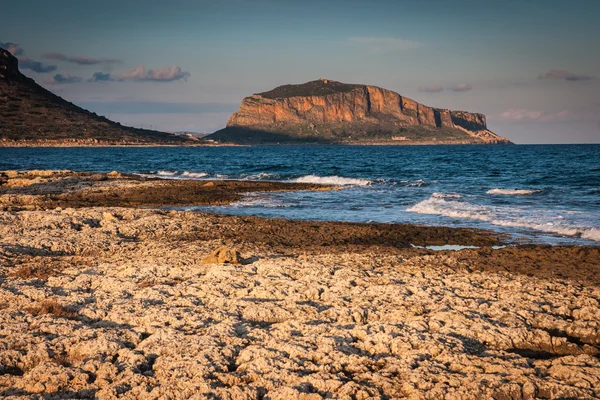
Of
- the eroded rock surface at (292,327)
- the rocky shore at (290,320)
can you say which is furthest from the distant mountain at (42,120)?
the eroded rock surface at (292,327)

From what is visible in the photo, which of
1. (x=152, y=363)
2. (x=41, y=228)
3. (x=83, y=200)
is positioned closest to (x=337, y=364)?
(x=152, y=363)

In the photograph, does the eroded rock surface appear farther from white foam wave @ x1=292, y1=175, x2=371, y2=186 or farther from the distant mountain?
Result: the distant mountain

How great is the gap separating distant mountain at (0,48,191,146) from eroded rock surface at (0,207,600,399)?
149452mm

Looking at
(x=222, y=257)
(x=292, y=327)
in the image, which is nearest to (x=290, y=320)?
(x=292, y=327)

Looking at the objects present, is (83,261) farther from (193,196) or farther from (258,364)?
(193,196)

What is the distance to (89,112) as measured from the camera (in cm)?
19575

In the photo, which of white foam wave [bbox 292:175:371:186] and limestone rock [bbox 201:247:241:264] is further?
white foam wave [bbox 292:175:371:186]

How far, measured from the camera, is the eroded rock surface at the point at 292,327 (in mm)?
5734

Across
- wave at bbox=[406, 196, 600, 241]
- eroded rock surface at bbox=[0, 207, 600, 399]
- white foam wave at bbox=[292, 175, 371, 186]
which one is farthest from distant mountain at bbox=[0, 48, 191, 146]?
eroded rock surface at bbox=[0, 207, 600, 399]

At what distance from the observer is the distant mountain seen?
155 metres

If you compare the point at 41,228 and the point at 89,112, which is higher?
the point at 89,112

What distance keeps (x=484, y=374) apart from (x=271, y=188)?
26.8 meters

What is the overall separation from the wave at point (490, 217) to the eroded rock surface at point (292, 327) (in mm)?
5055

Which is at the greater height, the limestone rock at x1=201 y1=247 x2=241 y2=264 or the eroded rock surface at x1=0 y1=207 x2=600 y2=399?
the limestone rock at x1=201 y1=247 x2=241 y2=264
